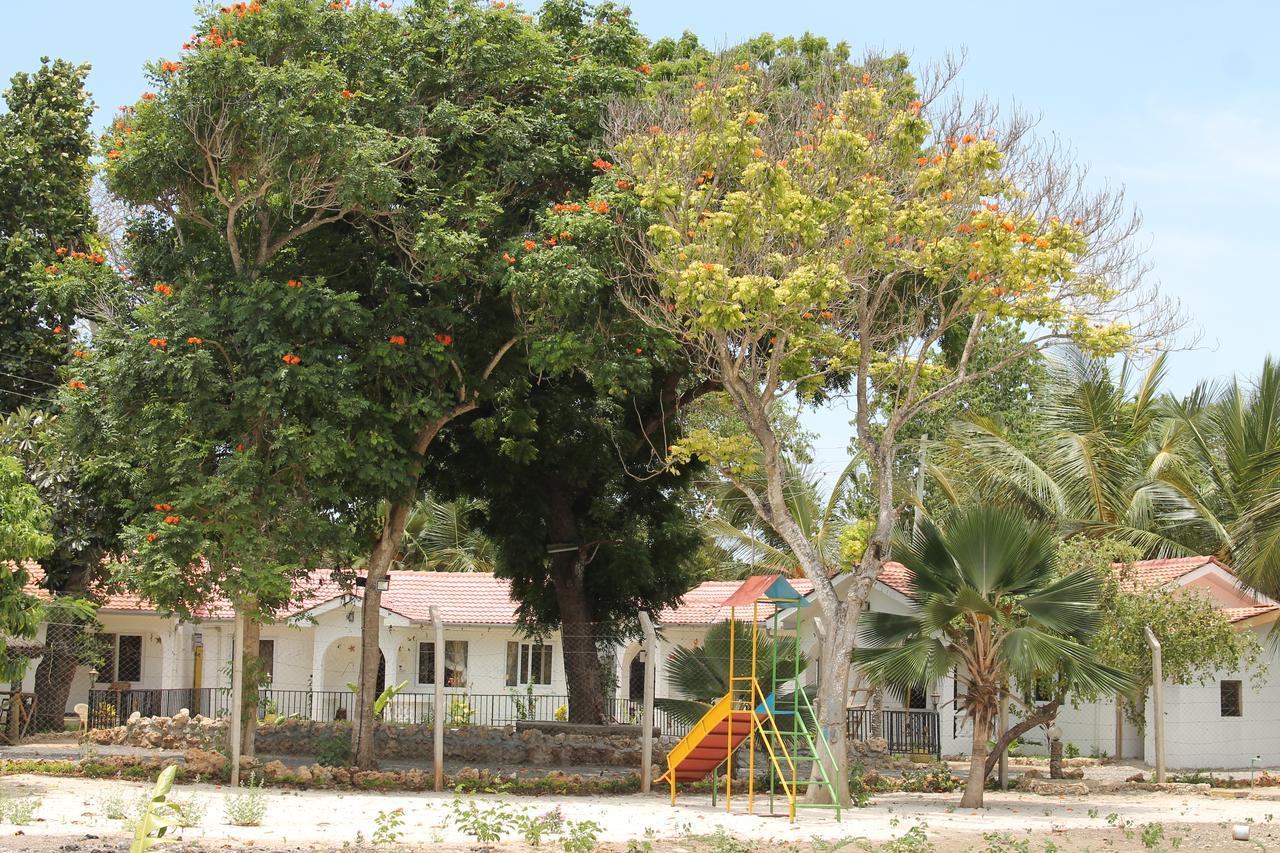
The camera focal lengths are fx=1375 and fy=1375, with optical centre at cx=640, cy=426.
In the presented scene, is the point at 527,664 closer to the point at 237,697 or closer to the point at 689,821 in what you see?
the point at 237,697

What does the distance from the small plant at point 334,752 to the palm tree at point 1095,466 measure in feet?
52.1

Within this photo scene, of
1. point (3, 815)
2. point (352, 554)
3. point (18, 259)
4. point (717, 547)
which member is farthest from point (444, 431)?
point (717, 547)

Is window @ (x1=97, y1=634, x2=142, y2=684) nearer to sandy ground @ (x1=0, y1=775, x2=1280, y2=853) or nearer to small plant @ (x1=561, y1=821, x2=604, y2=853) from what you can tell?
sandy ground @ (x1=0, y1=775, x2=1280, y2=853)

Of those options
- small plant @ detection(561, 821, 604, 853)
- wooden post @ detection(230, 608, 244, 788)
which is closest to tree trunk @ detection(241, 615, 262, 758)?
wooden post @ detection(230, 608, 244, 788)

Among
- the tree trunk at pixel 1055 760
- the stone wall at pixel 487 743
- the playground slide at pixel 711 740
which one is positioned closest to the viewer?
the playground slide at pixel 711 740

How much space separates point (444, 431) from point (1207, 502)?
60.9 ft

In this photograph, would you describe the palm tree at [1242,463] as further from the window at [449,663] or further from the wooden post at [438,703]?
the window at [449,663]

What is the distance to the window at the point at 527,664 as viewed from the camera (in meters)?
35.2

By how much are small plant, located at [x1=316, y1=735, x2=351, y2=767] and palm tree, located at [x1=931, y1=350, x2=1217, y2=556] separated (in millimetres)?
15870

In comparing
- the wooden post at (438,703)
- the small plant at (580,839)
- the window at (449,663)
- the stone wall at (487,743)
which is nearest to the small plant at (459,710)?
the window at (449,663)

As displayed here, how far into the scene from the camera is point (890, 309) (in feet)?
66.3

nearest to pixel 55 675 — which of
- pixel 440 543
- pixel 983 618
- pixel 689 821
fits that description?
pixel 440 543

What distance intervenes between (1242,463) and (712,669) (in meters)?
16.4

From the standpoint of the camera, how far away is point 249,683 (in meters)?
18.9
